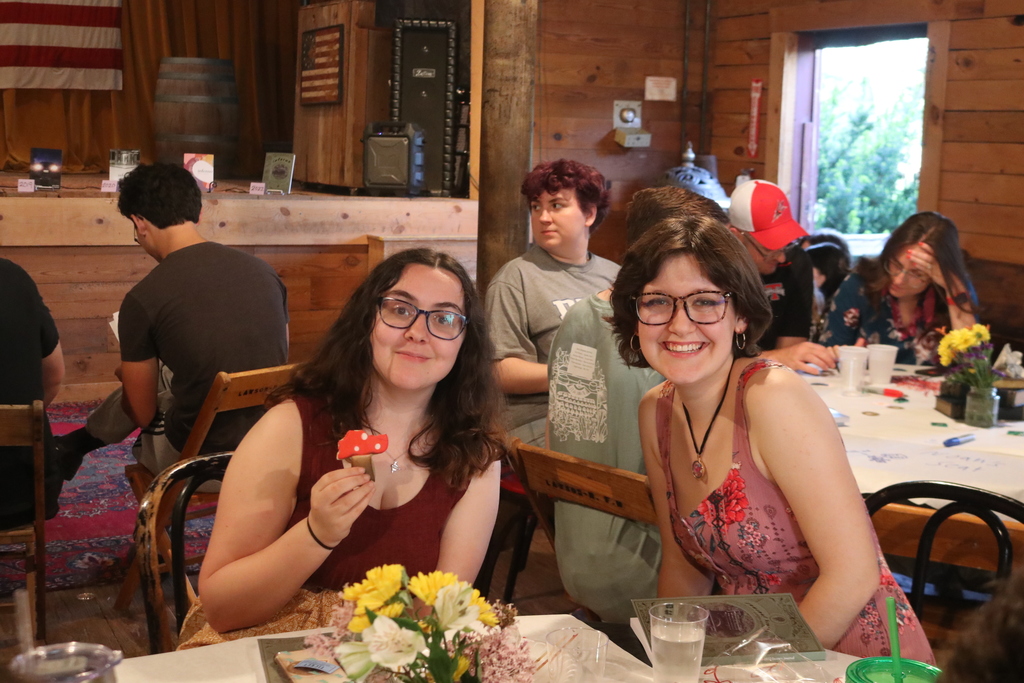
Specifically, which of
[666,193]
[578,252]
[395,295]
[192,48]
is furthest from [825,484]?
[192,48]

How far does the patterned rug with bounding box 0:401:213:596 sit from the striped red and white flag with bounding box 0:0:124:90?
12.5 ft

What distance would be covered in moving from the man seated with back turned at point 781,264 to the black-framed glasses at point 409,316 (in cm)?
166

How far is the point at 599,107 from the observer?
19.8 feet

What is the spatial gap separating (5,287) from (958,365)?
2631 millimetres

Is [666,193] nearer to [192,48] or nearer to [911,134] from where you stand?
[911,134]

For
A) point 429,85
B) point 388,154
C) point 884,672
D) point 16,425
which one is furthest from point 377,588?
point 429,85

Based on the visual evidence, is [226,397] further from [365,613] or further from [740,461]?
[365,613]

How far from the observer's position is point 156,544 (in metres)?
1.68

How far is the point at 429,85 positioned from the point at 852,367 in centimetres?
359

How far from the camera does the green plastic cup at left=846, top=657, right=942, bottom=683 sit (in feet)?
3.68

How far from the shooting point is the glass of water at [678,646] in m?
1.18

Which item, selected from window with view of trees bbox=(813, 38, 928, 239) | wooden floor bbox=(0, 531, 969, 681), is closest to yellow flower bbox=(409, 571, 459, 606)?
wooden floor bbox=(0, 531, 969, 681)

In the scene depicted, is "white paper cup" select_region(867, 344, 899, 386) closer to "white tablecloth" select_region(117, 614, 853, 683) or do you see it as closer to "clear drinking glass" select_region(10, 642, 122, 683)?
"white tablecloth" select_region(117, 614, 853, 683)

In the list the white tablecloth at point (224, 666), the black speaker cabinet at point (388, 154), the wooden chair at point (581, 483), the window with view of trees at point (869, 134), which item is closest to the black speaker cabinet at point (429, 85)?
the black speaker cabinet at point (388, 154)
